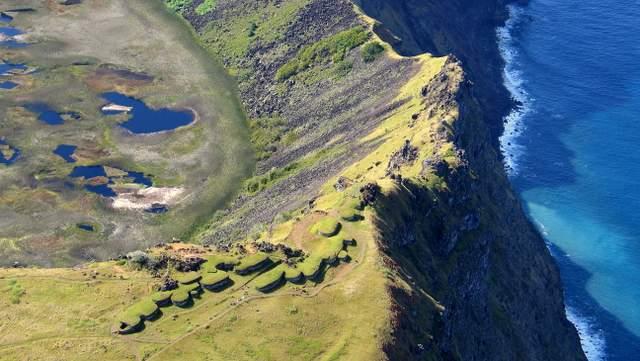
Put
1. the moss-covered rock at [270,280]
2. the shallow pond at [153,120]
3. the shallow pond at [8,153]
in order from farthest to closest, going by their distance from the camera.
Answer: the shallow pond at [153,120]
the shallow pond at [8,153]
the moss-covered rock at [270,280]

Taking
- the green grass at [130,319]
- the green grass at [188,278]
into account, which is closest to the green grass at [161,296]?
the green grass at [188,278]

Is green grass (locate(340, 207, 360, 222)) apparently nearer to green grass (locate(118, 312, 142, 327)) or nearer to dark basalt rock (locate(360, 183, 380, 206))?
dark basalt rock (locate(360, 183, 380, 206))

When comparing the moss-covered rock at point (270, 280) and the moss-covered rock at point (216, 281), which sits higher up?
the moss-covered rock at point (270, 280)

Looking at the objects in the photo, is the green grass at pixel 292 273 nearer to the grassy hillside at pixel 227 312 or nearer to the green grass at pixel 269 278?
the green grass at pixel 269 278

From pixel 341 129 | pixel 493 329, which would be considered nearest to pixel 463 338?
pixel 493 329

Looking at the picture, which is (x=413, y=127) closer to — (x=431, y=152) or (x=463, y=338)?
(x=431, y=152)

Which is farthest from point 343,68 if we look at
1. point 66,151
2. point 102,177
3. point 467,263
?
point 467,263
